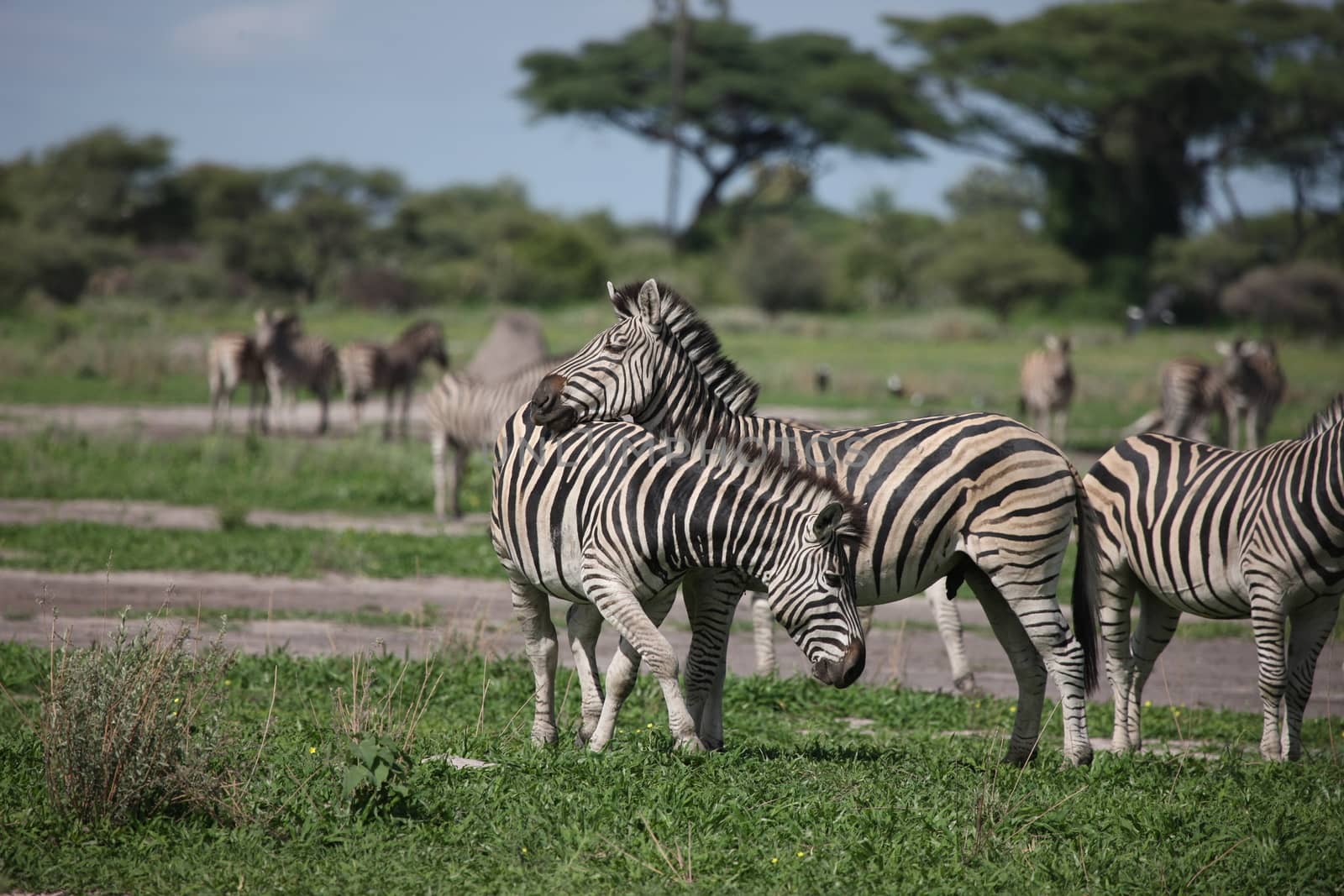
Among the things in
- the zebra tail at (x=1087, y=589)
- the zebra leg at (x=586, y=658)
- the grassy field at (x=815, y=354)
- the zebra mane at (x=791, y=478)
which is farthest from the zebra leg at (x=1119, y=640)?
the grassy field at (x=815, y=354)

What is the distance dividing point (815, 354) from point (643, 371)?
3109 cm

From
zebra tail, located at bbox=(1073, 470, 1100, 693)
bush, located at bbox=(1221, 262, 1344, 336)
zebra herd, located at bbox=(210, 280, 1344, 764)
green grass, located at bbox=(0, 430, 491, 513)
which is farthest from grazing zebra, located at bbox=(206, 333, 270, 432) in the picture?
bush, located at bbox=(1221, 262, 1344, 336)

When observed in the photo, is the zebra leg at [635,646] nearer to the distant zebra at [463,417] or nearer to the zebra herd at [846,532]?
the zebra herd at [846,532]

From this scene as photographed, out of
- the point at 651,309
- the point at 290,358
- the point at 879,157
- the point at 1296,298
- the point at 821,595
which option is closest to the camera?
the point at 821,595

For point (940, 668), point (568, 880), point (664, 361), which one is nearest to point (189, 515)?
point (940, 668)

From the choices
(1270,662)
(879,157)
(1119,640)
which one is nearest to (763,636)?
(1119,640)

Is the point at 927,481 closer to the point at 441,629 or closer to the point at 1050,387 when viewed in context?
the point at 441,629

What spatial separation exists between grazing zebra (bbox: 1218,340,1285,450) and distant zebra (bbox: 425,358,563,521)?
11.4 m

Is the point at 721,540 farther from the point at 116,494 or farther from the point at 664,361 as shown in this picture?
the point at 116,494

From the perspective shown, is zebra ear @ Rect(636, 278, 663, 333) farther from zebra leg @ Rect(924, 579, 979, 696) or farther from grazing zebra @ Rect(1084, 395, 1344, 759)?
zebra leg @ Rect(924, 579, 979, 696)

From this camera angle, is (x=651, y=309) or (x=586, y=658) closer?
(x=651, y=309)

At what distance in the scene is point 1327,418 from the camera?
7.86 meters

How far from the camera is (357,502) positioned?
53.9ft

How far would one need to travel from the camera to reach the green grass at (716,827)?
4.88 meters
